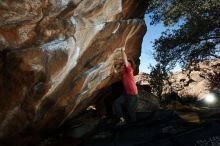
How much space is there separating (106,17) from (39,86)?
10.2ft

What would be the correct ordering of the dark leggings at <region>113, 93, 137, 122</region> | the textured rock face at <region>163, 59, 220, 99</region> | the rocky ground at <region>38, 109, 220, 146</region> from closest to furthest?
the rocky ground at <region>38, 109, 220, 146</region>
the dark leggings at <region>113, 93, 137, 122</region>
the textured rock face at <region>163, 59, 220, 99</region>

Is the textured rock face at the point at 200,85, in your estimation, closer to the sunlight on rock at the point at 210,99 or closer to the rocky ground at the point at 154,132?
the sunlight on rock at the point at 210,99

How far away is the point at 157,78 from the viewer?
18047 millimetres

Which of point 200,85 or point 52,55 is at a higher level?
point 200,85

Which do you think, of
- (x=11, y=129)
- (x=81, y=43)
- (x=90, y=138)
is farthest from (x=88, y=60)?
(x=11, y=129)

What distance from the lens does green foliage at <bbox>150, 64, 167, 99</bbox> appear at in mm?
17719

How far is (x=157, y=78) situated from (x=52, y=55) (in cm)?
1083

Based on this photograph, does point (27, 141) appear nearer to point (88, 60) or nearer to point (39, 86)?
point (39, 86)

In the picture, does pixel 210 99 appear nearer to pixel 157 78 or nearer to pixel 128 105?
pixel 157 78

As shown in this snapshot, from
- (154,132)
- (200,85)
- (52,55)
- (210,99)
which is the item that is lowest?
(154,132)

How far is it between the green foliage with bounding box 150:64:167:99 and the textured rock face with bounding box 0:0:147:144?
7.02m

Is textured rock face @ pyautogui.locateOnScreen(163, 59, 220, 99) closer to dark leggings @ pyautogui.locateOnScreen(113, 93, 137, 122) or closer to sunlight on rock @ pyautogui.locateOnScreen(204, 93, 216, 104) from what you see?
sunlight on rock @ pyautogui.locateOnScreen(204, 93, 216, 104)

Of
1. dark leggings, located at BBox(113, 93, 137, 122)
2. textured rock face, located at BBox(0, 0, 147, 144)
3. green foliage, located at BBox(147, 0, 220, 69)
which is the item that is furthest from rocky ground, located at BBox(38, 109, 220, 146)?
green foliage, located at BBox(147, 0, 220, 69)

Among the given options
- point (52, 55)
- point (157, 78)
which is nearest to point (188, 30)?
point (157, 78)
